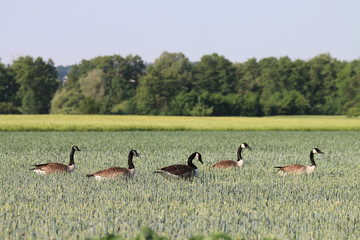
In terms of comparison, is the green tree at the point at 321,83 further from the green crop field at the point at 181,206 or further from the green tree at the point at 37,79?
the green crop field at the point at 181,206

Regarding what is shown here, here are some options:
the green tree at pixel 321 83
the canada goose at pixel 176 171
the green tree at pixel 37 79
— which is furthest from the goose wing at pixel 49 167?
the green tree at pixel 321 83

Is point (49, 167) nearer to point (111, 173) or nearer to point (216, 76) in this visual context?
point (111, 173)

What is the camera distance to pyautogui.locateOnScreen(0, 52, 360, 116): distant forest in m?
116

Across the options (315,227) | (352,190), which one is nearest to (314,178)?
(352,190)

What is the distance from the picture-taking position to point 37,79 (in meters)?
129

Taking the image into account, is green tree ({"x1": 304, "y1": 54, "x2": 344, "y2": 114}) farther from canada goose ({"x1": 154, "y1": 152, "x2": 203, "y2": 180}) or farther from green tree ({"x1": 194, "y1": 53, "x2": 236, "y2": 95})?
canada goose ({"x1": 154, "y1": 152, "x2": 203, "y2": 180})

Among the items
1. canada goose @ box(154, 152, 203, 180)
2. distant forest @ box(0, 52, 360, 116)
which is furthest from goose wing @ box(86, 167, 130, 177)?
distant forest @ box(0, 52, 360, 116)

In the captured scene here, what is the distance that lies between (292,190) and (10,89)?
128 meters

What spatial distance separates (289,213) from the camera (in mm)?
9039

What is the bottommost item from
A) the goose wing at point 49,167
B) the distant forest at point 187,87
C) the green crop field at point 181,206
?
the green crop field at point 181,206

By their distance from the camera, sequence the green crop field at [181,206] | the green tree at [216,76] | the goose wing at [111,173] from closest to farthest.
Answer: the green crop field at [181,206]
the goose wing at [111,173]
the green tree at [216,76]

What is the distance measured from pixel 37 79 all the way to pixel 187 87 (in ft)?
146

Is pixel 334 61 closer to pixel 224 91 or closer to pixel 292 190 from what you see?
pixel 224 91

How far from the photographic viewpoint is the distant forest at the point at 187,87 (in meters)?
116
